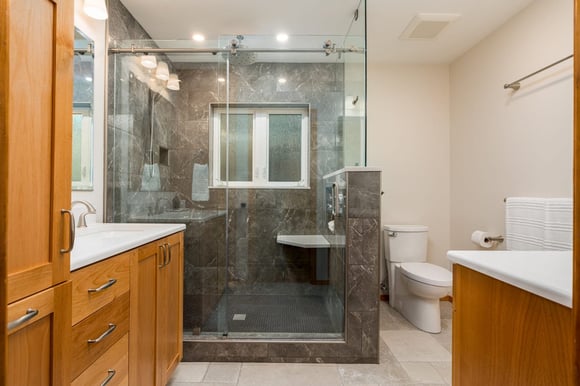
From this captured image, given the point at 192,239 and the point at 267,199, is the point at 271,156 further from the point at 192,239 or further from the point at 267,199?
the point at 192,239

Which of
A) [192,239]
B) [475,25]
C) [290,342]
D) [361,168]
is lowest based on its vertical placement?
[290,342]

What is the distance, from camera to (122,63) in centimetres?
206

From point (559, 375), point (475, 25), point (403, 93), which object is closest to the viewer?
point (559, 375)

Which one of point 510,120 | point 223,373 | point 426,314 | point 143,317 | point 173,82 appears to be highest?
point 173,82

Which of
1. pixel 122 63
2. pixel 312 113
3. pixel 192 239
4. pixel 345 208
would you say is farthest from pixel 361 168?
pixel 122 63

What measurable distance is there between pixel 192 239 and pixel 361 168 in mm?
1553

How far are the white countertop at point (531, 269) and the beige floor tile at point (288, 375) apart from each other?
1.22 m

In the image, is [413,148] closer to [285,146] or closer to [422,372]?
[285,146]

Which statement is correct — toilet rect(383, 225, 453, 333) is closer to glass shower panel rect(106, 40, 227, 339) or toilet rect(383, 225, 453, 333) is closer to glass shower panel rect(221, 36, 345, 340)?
glass shower panel rect(221, 36, 345, 340)

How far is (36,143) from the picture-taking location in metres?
0.67

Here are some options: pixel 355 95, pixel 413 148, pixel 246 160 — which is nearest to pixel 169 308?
pixel 246 160

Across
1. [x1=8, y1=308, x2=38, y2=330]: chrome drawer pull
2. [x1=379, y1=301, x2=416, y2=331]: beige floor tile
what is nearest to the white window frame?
[x1=379, y1=301, x2=416, y2=331]: beige floor tile

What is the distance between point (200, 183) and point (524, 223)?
8.47 ft

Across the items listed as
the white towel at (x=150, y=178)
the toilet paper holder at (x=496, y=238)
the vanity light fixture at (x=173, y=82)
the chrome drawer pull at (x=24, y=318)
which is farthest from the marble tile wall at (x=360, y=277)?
the vanity light fixture at (x=173, y=82)
